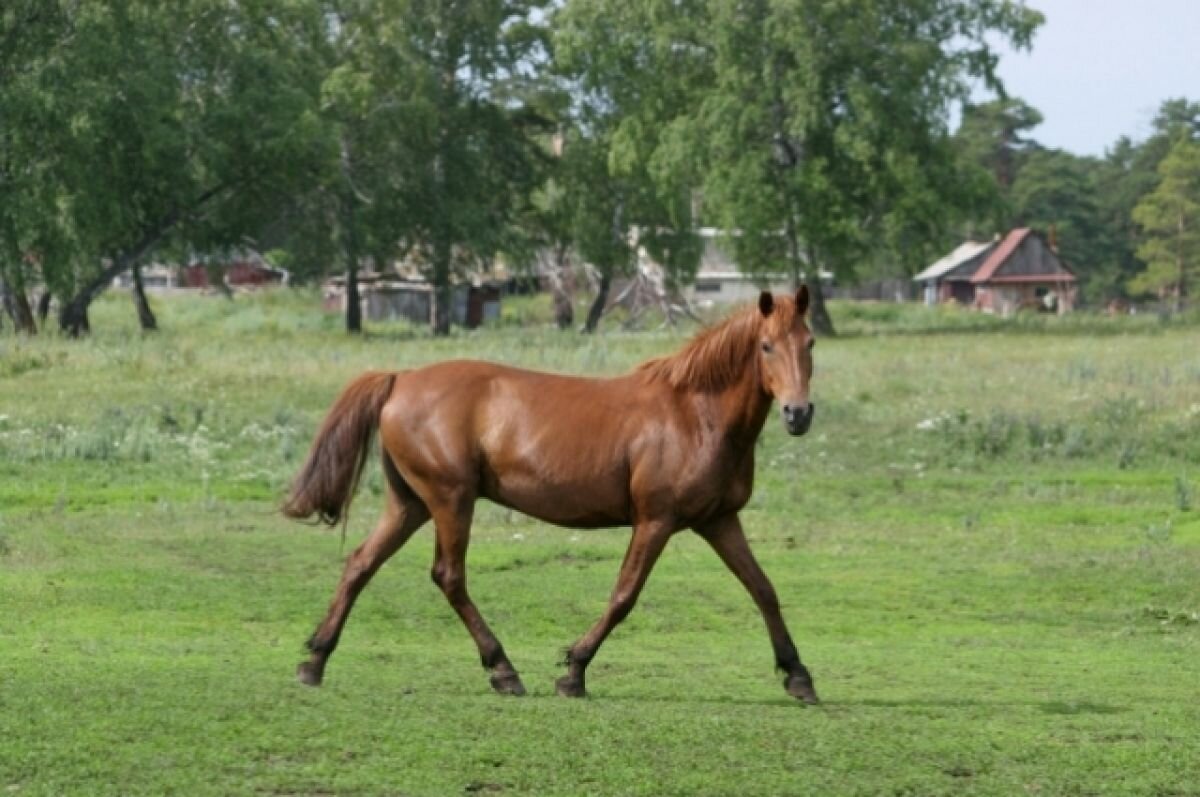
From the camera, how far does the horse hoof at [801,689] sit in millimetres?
11758

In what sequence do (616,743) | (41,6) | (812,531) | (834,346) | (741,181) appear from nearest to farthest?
(616,743), (812,531), (41,6), (834,346), (741,181)

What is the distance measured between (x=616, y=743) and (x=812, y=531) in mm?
13384

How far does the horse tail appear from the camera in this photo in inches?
494

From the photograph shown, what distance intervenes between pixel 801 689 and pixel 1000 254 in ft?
380

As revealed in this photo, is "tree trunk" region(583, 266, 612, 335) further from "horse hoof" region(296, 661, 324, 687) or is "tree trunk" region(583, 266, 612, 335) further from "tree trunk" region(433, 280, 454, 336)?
"horse hoof" region(296, 661, 324, 687)

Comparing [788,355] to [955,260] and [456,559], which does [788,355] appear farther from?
[955,260]

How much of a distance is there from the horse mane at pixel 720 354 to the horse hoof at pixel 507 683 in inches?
A: 74.8

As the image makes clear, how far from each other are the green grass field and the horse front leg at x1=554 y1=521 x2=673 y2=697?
0.70 ft

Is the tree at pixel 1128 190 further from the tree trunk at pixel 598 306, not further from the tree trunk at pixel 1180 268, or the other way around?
the tree trunk at pixel 598 306

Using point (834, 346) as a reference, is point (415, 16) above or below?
above

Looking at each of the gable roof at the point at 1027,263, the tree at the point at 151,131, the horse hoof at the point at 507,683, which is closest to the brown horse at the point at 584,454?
the horse hoof at the point at 507,683

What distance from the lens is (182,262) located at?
221 feet

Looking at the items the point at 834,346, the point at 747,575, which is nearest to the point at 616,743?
the point at 747,575

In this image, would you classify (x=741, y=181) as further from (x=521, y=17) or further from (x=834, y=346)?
(x=521, y=17)
